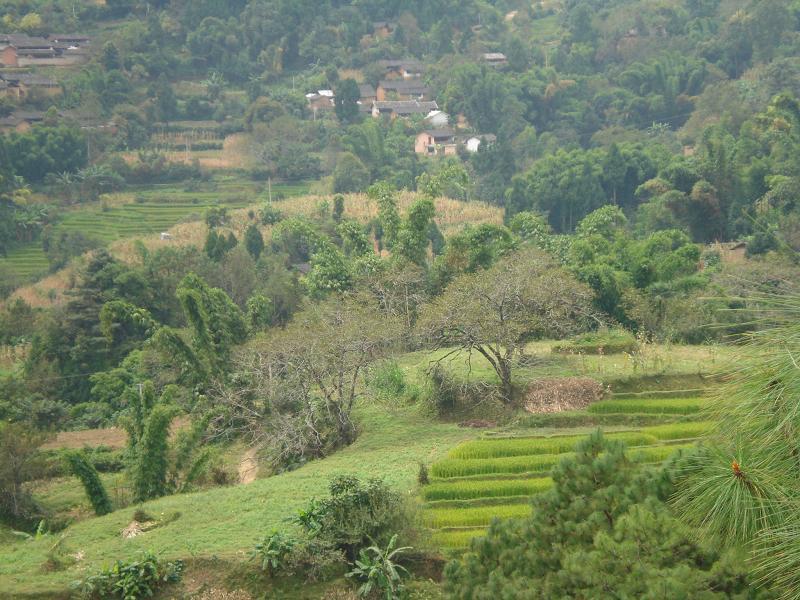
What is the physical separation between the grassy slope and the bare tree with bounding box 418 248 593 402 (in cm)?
163

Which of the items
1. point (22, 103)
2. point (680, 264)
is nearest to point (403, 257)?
point (680, 264)

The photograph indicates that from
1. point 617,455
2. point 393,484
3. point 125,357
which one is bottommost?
point 125,357

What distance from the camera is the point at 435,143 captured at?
5212 cm

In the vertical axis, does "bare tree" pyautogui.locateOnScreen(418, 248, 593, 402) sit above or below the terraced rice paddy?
above

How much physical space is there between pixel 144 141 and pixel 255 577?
128 feet

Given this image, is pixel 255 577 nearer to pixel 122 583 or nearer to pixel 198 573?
pixel 198 573

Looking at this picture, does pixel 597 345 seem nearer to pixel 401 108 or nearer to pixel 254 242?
pixel 254 242

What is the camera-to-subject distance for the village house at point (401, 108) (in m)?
55.3

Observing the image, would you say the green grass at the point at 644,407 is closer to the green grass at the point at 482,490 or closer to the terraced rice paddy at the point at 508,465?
the terraced rice paddy at the point at 508,465

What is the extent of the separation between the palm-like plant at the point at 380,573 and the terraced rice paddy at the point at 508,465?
96cm

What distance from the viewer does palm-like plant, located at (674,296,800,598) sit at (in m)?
8.33

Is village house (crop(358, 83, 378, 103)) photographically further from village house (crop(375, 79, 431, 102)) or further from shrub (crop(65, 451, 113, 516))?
shrub (crop(65, 451, 113, 516))

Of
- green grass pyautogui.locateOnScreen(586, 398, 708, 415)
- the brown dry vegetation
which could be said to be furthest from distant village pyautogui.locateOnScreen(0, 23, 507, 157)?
green grass pyautogui.locateOnScreen(586, 398, 708, 415)

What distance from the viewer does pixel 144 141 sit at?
50344mm
